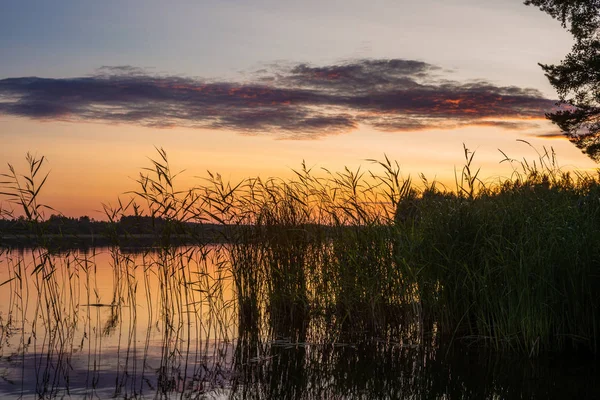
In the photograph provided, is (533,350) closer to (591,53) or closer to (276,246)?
(276,246)

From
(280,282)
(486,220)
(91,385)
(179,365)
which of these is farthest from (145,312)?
(486,220)

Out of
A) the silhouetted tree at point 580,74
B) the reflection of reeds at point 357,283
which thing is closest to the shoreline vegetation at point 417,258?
the reflection of reeds at point 357,283

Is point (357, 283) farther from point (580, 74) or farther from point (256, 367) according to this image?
point (580, 74)

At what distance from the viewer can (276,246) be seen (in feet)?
35.0

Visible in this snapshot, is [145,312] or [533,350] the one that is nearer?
[533,350]

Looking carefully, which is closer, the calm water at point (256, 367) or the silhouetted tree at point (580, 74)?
the calm water at point (256, 367)

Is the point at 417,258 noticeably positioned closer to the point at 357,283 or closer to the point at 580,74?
the point at 357,283

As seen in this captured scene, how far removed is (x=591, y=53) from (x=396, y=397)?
67.1ft

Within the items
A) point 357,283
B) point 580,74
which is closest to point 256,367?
point 357,283

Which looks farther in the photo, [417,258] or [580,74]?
[580,74]

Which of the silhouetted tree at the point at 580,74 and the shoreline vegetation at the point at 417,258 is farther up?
the silhouetted tree at the point at 580,74

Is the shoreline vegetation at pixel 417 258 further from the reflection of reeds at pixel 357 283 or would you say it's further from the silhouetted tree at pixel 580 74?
the silhouetted tree at pixel 580 74

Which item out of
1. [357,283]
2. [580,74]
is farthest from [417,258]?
[580,74]

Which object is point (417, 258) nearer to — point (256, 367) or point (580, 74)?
point (256, 367)
